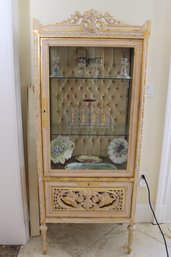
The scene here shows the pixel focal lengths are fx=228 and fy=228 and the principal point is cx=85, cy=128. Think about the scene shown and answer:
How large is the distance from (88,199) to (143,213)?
29.5 inches

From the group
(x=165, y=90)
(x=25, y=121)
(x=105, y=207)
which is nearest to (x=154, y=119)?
(x=165, y=90)

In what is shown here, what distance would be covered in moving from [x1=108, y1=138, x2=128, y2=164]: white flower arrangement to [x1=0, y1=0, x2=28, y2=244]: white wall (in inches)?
27.6

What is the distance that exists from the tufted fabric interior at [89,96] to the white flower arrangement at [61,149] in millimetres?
39

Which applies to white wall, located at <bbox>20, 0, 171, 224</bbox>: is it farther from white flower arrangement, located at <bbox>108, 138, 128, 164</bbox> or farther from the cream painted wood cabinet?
white flower arrangement, located at <bbox>108, 138, 128, 164</bbox>

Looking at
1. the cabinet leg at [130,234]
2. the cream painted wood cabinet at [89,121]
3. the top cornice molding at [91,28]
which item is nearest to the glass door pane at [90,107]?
the cream painted wood cabinet at [89,121]

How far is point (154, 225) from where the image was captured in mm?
2148

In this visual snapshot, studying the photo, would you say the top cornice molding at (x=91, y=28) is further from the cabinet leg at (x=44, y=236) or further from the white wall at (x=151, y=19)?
the cabinet leg at (x=44, y=236)

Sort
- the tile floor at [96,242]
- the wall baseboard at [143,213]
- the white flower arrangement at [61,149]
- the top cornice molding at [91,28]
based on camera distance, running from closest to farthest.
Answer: the top cornice molding at [91,28], the white flower arrangement at [61,149], the tile floor at [96,242], the wall baseboard at [143,213]

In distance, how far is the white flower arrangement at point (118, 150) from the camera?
1.71 metres

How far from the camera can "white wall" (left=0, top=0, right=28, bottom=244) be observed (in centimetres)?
149

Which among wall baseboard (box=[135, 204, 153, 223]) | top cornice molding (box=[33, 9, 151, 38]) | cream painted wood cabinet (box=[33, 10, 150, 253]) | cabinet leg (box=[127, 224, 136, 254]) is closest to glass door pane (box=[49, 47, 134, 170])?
cream painted wood cabinet (box=[33, 10, 150, 253])

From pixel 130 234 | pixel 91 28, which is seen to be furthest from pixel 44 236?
pixel 91 28

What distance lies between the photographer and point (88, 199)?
172 cm

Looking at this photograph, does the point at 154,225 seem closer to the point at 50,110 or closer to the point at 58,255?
the point at 58,255
